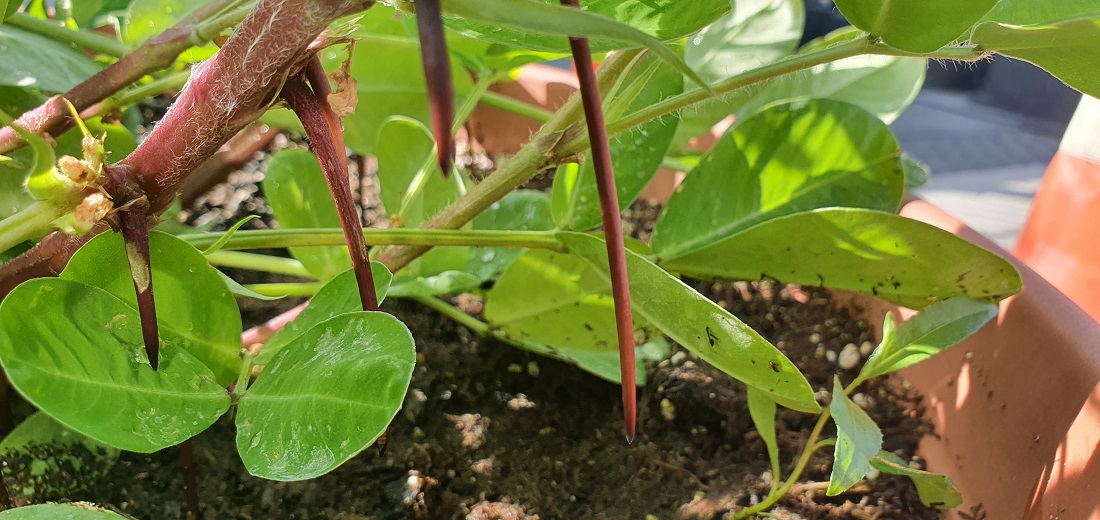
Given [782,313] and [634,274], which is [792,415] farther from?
[634,274]

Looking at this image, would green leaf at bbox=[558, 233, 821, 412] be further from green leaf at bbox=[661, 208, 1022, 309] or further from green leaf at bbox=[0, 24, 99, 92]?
green leaf at bbox=[0, 24, 99, 92]

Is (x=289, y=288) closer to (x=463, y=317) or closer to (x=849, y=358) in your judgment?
(x=463, y=317)

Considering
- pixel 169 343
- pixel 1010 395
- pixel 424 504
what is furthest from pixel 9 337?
pixel 1010 395

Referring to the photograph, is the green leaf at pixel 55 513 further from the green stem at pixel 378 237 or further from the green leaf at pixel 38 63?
the green leaf at pixel 38 63

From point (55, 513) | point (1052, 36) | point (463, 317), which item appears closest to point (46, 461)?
point (55, 513)

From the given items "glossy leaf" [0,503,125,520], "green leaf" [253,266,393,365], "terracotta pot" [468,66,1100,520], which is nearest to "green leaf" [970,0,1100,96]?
"terracotta pot" [468,66,1100,520]

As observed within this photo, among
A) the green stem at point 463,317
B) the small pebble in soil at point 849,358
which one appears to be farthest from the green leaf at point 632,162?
the small pebble in soil at point 849,358
